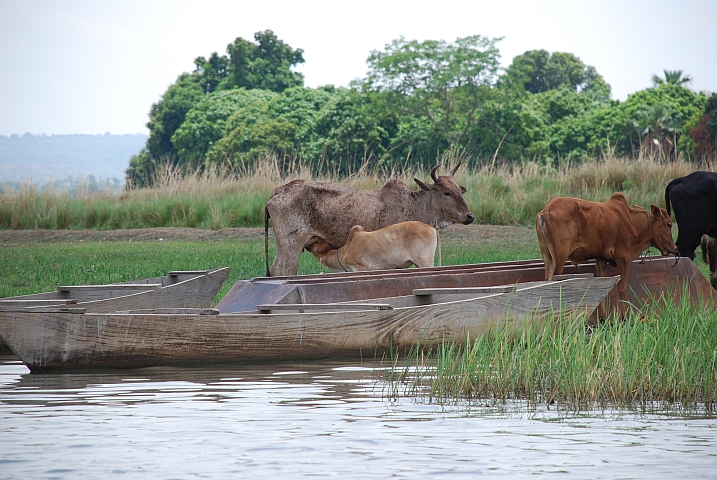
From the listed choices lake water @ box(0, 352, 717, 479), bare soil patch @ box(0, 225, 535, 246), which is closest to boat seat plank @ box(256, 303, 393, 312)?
lake water @ box(0, 352, 717, 479)

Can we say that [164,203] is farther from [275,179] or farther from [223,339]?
[223,339]

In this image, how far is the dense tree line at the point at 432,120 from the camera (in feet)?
165

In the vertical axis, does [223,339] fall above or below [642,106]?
below

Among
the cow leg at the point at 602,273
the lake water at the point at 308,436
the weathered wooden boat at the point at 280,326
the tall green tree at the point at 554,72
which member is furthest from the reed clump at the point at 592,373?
the tall green tree at the point at 554,72

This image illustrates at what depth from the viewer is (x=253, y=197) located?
23859 millimetres

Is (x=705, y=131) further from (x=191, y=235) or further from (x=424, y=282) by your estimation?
(x=424, y=282)

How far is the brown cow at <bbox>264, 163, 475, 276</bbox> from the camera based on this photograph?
42.9 ft

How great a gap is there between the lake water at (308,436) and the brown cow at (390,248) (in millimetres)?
4264

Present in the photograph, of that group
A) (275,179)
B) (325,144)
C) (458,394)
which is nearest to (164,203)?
(275,179)

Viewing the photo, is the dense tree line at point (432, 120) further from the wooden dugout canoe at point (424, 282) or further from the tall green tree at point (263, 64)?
the wooden dugout canoe at point (424, 282)

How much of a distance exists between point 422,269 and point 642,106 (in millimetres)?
47978

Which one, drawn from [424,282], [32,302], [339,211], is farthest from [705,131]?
[32,302]

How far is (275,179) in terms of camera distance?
25.1 metres

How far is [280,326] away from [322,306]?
1.97ft
